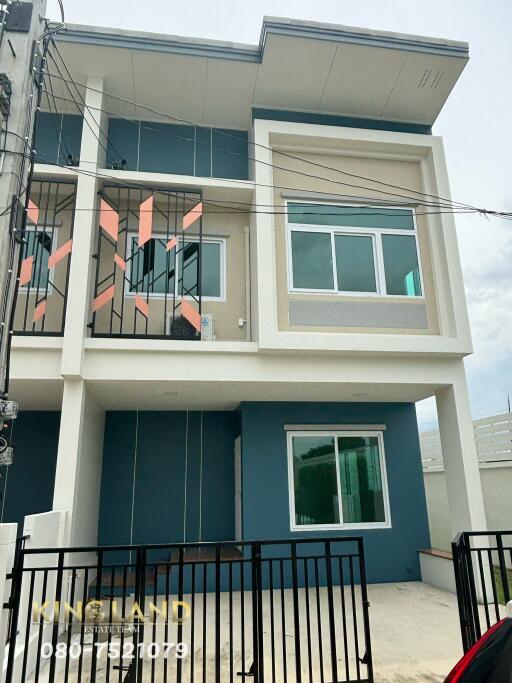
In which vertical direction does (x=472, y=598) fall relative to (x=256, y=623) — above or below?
above

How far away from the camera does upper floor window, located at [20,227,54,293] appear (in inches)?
258

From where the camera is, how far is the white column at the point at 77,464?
5.22m

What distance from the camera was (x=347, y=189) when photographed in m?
7.00

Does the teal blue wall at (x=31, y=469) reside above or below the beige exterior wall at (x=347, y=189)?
below

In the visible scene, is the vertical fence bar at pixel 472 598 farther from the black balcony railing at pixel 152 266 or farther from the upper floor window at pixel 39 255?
the upper floor window at pixel 39 255

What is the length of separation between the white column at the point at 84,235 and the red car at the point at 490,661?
489 cm

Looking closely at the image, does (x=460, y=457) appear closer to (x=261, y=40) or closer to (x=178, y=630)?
(x=178, y=630)

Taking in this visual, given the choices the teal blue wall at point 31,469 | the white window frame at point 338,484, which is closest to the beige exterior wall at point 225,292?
the white window frame at point 338,484

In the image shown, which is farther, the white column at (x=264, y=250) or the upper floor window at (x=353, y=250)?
the upper floor window at (x=353, y=250)

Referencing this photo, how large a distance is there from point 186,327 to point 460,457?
14.1ft

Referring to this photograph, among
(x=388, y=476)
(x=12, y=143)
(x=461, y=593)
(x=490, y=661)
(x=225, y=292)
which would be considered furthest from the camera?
(x=388, y=476)

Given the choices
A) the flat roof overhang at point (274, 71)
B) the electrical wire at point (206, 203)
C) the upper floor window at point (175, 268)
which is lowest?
the upper floor window at point (175, 268)

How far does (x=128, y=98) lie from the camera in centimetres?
696

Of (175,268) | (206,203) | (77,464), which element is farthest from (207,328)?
(77,464)
